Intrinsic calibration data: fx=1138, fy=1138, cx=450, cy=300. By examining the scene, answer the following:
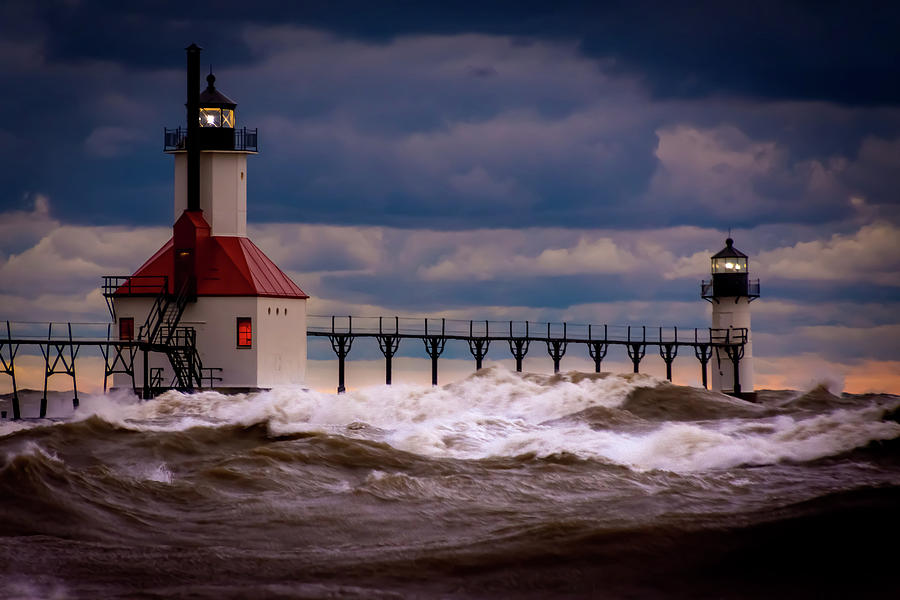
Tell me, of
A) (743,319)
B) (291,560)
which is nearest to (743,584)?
(291,560)

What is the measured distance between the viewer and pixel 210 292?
123 ft

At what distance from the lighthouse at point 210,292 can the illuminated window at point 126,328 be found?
48mm

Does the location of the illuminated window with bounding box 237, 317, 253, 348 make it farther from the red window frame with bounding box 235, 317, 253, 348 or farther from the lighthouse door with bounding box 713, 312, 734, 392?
the lighthouse door with bounding box 713, 312, 734, 392

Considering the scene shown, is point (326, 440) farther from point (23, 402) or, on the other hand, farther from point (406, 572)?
point (23, 402)

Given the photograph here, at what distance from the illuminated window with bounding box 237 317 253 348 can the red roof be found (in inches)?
35.4

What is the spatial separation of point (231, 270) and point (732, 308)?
71.9ft

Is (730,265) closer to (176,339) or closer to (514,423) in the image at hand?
(176,339)

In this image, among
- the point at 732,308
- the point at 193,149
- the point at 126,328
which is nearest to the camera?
the point at 126,328

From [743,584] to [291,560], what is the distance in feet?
13.8

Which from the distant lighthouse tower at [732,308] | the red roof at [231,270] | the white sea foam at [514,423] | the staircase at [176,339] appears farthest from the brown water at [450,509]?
the distant lighthouse tower at [732,308]

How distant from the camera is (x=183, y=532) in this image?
1230cm

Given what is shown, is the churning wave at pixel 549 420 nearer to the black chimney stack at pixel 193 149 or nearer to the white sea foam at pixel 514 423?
the white sea foam at pixel 514 423

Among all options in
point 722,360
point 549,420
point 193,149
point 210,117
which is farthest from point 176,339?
point 722,360

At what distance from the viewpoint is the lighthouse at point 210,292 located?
37.2 metres
